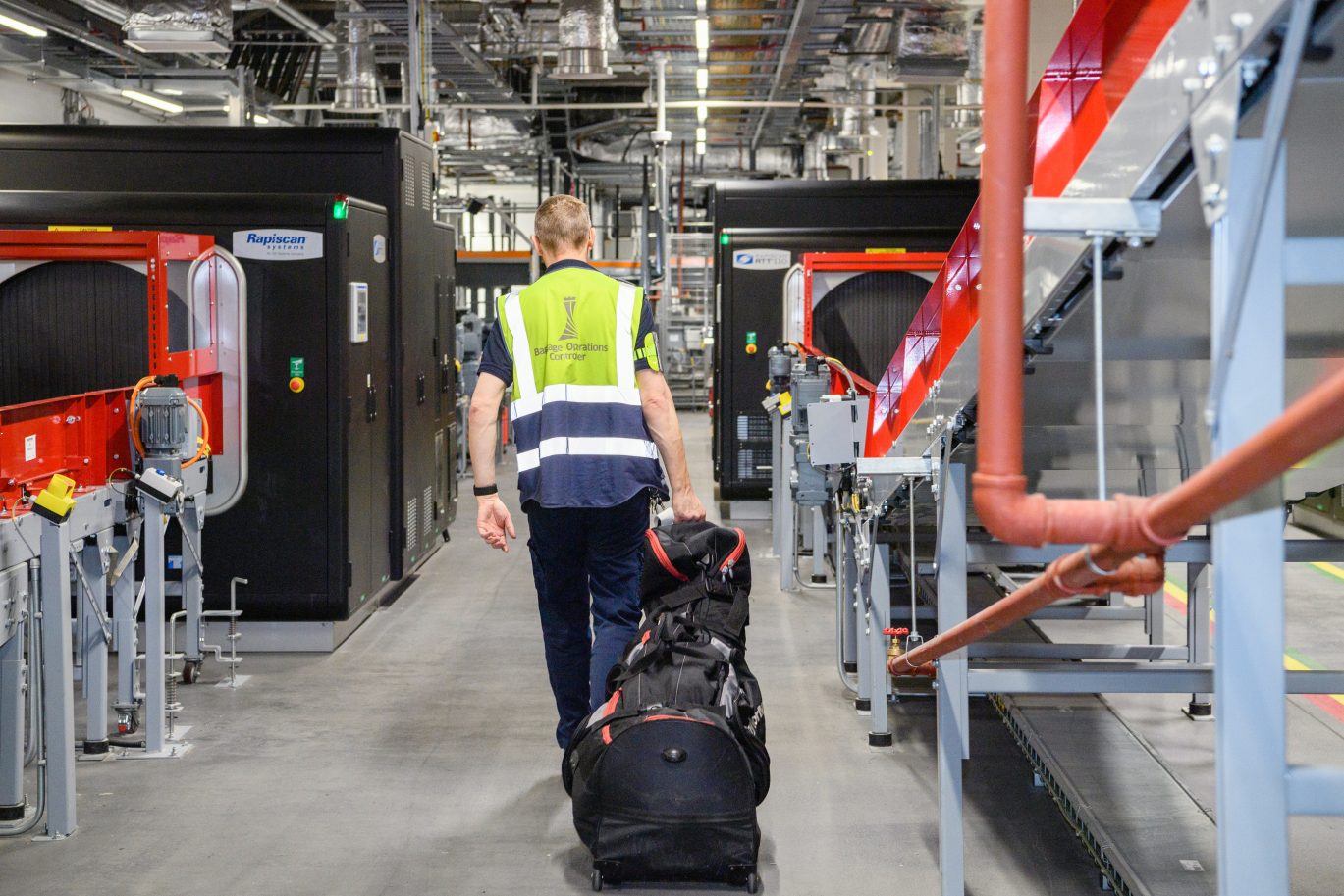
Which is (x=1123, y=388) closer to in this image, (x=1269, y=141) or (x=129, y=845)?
(x=1269, y=141)

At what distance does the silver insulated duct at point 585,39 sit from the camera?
894 cm

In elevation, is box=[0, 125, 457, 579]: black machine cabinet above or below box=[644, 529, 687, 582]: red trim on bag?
above

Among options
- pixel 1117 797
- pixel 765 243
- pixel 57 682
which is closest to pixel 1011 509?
pixel 1117 797

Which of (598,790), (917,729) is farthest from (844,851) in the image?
(917,729)

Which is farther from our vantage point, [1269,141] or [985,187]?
[985,187]

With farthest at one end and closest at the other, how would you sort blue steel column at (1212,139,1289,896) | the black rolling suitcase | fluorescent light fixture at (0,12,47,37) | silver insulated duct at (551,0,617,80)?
fluorescent light fixture at (0,12,47,37) < silver insulated duct at (551,0,617,80) < the black rolling suitcase < blue steel column at (1212,139,1289,896)

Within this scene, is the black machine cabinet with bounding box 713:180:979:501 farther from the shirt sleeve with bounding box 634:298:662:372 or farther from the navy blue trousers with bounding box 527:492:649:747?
the navy blue trousers with bounding box 527:492:649:747

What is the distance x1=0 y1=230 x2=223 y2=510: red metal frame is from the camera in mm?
3938

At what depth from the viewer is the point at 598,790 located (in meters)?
3.39

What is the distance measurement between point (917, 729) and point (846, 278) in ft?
14.2

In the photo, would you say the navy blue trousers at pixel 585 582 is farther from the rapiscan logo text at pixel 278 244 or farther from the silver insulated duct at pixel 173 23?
the silver insulated duct at pixel 173 23

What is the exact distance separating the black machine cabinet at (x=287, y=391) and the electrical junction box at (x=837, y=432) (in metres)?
2.28

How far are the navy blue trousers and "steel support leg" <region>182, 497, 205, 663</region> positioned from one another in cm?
178

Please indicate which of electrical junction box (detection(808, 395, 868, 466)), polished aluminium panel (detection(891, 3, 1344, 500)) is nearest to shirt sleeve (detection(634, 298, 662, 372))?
polished aluminium panel (detection(891, 3, 1344, 500))
